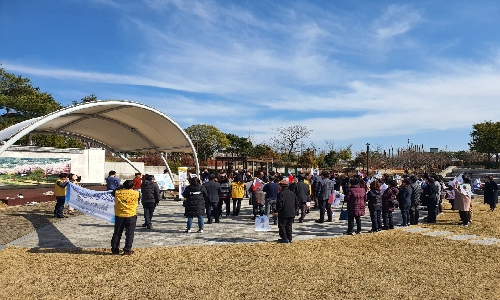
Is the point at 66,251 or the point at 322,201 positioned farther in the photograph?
the point at 322,201

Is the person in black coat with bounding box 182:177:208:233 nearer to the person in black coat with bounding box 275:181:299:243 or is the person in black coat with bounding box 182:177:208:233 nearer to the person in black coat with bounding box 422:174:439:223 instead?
the person in black coat with bounding box 275:181:299:243

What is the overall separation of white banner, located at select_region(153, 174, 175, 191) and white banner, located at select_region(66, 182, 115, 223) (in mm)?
8561

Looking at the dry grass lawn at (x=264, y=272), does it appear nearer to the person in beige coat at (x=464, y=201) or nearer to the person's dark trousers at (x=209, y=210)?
the person in beige coat at (x=464, y=201)

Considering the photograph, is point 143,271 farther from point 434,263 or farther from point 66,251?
point 434,263

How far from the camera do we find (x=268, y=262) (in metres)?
8.19

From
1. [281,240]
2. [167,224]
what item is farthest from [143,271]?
[167,224]

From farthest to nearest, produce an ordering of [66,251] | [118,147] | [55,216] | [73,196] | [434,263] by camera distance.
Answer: [118,147], [55,216], [73,196], [66,251], [434,263]

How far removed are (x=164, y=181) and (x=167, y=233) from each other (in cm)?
944

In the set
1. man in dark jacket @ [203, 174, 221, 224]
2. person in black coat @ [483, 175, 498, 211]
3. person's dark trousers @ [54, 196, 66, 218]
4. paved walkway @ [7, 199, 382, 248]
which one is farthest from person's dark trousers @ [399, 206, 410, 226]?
person's dark trousers @ [54, 196, 66, 218]

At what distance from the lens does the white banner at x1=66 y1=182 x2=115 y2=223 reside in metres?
10.6

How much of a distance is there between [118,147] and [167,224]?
12.5 metres

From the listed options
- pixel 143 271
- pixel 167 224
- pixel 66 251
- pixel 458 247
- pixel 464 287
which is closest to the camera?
pixel 464 287

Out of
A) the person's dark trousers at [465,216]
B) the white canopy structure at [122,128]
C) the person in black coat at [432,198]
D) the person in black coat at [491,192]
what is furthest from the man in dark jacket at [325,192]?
the person in black coat at [491,192]

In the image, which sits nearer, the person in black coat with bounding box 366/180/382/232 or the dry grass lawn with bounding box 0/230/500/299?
the dry grass lawn with bounding box 0/230/500/299
